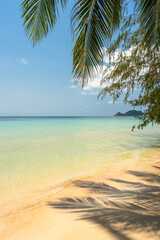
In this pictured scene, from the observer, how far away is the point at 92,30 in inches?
104

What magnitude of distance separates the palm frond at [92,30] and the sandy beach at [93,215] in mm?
1895

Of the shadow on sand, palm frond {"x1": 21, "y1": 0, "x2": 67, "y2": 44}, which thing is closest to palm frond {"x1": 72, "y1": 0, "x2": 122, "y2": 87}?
palm frond {"x1": 21, "y1": 0, "x2": 67, "y2": 44}

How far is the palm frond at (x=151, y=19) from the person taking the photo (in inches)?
90.4

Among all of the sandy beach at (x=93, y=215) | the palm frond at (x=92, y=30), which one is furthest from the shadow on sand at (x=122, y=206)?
the palm frond at (x=92, y=30)

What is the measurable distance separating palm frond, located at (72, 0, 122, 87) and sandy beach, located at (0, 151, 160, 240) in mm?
1895

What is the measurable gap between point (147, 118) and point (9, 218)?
17.8ft

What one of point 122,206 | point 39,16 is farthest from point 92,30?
point 122,206

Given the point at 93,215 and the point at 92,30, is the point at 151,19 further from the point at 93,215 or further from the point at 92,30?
the point at 93,215

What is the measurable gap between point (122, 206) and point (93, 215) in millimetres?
468

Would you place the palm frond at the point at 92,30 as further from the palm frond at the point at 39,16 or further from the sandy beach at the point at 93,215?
the sandy beach at the point at 93,215

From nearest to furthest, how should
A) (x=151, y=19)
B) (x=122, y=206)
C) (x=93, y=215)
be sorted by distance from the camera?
(x=93, y=215) → (x=122, y=206) → (x=151, y=19)

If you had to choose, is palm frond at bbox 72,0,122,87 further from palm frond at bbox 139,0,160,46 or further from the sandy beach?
the sandy beach

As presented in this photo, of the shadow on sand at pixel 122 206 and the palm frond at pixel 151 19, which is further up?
the palm frond at pixel 151 19

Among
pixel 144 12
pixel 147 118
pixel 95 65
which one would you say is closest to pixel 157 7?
pixel 144 12
